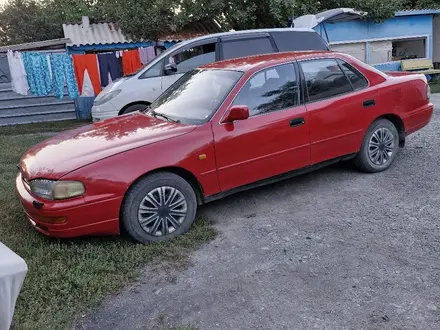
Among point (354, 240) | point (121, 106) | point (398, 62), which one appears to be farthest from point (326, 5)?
point (354, 240)

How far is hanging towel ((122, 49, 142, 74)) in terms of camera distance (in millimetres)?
11156

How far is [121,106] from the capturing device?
809 centimetres

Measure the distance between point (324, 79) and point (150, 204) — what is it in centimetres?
252

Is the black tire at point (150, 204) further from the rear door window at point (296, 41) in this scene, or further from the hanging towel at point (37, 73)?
the hanging towel at point (37, 73)

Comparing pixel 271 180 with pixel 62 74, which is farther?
pixel 62 74

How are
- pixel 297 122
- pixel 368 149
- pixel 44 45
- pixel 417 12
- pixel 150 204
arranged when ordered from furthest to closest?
pixel 417 12 → pixel 44 45 → pixel 368 149 → pixel 297 122 → pixel 150 204

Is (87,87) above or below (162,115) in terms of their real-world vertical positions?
below

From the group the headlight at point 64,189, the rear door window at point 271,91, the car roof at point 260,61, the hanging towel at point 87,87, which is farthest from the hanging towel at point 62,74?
the headlight at point 64,189

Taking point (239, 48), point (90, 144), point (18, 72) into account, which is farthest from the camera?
point (18, 72)

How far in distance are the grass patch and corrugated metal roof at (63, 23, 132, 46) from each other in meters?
8.82

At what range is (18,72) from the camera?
1053cm

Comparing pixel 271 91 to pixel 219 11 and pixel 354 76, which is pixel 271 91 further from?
pixel 219 11

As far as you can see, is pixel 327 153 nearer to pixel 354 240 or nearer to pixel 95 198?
pixel 354 240

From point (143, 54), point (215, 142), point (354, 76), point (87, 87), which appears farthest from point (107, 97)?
point (354, 76)
